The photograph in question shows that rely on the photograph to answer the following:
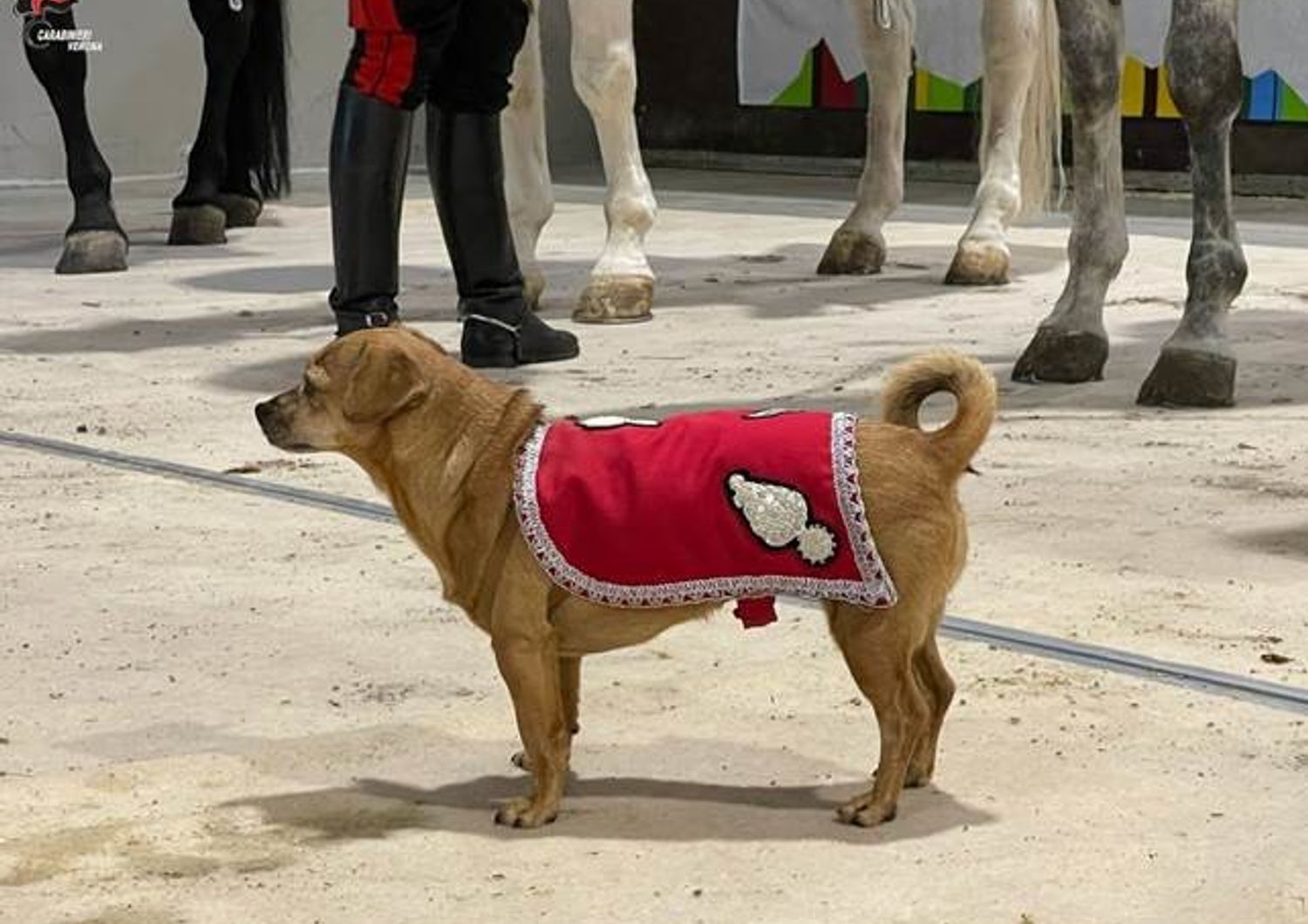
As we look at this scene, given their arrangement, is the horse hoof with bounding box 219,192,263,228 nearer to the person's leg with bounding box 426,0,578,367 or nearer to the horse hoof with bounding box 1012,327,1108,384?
the person's leg with bounding box 426,0,578,367

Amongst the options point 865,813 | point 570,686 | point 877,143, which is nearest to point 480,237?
point 877,143

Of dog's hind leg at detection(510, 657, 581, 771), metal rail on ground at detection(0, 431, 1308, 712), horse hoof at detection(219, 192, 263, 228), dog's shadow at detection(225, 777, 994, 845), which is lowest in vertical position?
horse hoof at detection(219, 192, 263, 228)

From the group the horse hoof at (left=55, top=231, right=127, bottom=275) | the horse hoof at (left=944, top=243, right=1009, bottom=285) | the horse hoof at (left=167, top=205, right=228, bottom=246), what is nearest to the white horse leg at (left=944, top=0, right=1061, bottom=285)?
the horse hoof at (left=944, top=243, right=1009, bottom=285)

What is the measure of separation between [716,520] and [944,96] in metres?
6.98

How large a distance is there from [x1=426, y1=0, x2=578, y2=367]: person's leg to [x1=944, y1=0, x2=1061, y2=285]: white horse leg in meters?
1.55

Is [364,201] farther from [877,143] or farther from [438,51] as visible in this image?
[877,143]

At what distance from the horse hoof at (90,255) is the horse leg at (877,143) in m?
1.78

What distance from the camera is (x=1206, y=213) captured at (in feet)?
14.0

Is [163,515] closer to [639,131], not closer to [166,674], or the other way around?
[166,674]

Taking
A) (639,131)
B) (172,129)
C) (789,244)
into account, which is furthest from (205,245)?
(639,131)

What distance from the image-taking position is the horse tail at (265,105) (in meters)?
7.47

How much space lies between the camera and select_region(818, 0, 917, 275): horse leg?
20.1 feet

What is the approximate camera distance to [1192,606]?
287cm

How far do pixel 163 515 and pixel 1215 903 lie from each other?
1874 millimetres
